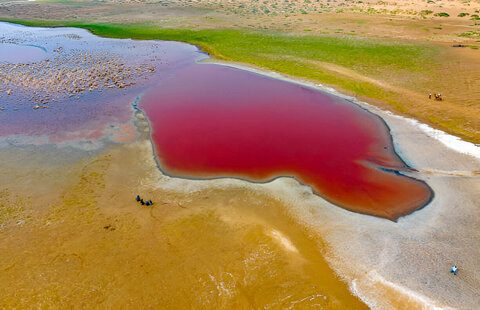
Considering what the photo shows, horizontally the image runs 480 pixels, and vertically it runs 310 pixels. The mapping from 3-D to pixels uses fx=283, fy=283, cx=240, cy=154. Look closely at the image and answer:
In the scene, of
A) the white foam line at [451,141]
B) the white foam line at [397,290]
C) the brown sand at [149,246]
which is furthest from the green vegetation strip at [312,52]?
the brown sand at [149,246]

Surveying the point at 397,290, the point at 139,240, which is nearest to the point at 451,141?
the point at 397,290

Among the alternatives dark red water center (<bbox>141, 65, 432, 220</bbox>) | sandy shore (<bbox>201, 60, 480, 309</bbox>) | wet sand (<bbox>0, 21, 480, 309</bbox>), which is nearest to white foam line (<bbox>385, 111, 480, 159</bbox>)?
sandy shore (<bbox>201, 60, 480, 309</bbox>)

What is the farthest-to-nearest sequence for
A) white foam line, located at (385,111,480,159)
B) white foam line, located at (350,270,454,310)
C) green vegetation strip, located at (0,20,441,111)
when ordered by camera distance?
1. green vegetation strip, located at (0,20,441,111)
2. white foam line, located at (385,111,480,159)
3. white foam line, located at (350,270,454,310)

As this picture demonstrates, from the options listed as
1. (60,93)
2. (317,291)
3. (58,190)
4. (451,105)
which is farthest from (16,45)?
(451,105)

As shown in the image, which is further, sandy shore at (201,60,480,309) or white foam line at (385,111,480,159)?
white foam line at (385,111,480,159)

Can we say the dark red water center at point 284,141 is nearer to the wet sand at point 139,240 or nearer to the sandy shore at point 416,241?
the sandy shore at point 416,241

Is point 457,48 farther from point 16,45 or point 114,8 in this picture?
point 114,8

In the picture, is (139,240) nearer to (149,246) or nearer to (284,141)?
(149,246)

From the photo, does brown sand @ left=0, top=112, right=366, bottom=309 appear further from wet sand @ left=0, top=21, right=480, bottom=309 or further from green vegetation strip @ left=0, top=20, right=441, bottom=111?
green vegetation strip @ left=0, top=20, right=441, bottom=111
